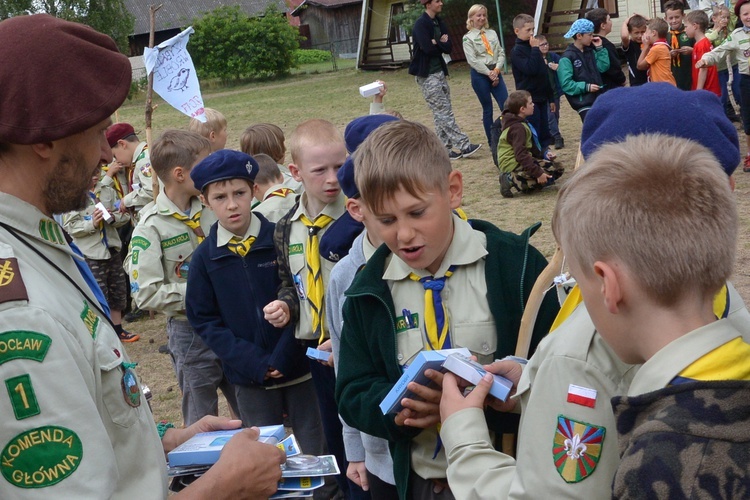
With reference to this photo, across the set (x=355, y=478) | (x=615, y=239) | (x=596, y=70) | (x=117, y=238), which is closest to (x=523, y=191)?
(x=596, y=70)

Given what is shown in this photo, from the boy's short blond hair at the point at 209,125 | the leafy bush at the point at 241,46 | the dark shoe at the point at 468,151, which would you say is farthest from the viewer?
the leafy bush at the point at 241,46

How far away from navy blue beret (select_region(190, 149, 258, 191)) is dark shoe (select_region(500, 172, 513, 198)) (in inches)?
255

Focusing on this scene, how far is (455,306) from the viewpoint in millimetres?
2541

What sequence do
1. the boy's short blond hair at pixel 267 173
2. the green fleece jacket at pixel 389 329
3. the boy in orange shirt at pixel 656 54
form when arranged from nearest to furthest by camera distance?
1. the green fleece jacket at pixel 389 329
2. the boy's short blond hair at pixel 267 173
3. the boy in orange shirt at pixel 656 54

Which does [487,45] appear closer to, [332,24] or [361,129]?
[361,129]

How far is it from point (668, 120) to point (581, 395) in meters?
0.67

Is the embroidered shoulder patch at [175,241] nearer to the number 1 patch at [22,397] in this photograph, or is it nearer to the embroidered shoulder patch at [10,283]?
the embroidered shoulder patch at [10,283]

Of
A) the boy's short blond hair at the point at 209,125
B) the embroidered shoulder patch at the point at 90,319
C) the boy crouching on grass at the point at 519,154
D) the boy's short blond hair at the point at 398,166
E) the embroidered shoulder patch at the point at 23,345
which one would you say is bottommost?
the boy crouching on grass at the point at 519,154

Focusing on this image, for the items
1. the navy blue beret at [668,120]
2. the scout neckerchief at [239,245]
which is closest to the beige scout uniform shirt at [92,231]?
the scout neckerchief at [239,245]

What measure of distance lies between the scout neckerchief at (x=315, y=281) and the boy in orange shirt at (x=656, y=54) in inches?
373

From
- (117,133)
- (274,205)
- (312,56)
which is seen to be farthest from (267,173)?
(312,56)

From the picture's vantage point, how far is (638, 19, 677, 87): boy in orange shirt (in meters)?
11.9

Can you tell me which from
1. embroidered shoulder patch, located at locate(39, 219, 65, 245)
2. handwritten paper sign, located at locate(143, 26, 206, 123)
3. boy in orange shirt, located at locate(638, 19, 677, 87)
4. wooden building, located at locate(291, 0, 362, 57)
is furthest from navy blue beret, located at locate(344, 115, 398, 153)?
wooden building, located at locate(291, 0, 362, 57)

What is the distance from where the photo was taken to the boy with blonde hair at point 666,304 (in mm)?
1295
